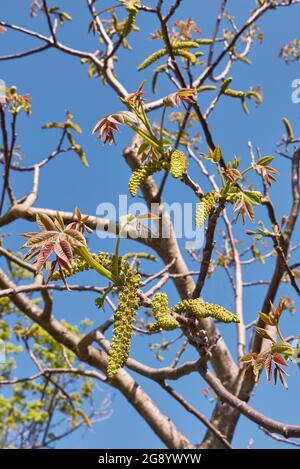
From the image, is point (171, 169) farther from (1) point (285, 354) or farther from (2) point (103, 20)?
(2) point (103, 20)

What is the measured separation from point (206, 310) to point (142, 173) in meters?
0.52

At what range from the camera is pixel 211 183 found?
5320 mm

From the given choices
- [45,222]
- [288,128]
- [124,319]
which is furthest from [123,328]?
[288,128]

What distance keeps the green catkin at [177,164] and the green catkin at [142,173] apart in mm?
55

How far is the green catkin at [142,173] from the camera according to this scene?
1620mm

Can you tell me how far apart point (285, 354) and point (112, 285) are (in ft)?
2.14

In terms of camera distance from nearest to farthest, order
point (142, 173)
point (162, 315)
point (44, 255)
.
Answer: point (44, 255), point (162, 315), point (142, 173)

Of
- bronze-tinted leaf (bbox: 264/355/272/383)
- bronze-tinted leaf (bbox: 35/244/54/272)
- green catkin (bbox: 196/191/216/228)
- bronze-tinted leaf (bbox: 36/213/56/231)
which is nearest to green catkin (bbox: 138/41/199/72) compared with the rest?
green catkin (bbox: 196/191/216/228)

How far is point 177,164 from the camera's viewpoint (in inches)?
61.9

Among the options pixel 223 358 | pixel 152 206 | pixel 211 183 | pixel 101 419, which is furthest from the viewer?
pixel 101 419

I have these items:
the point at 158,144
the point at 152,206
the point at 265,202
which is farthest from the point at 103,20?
the point at 158,144

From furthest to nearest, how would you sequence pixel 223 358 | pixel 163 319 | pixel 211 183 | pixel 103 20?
pixel 103 20 < pixel 211 183 < pixel 223 358 < pixel 163 319

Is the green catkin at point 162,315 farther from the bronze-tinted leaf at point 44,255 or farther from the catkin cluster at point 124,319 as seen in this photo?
the bronze-tinted leaf at point 44,255

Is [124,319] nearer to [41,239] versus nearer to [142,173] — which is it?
[41,239]
